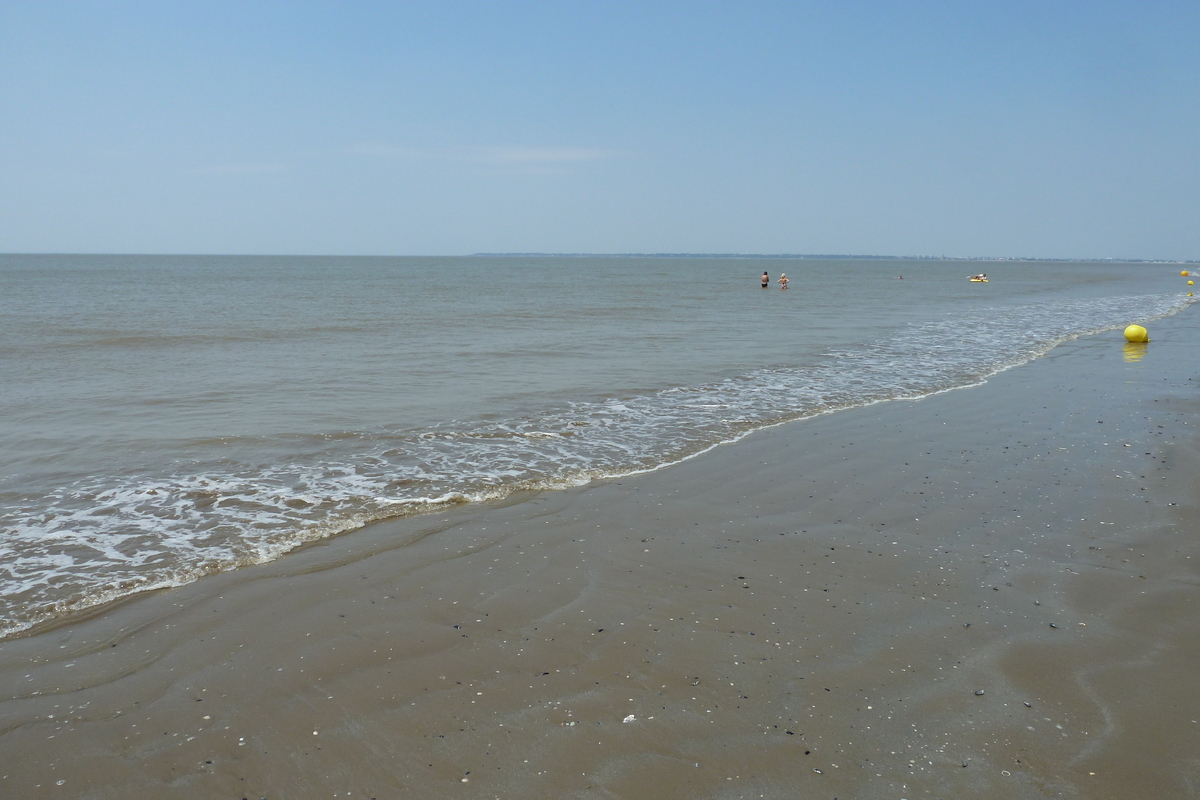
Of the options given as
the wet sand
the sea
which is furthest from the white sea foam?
the wet sand

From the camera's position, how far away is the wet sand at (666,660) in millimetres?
3365

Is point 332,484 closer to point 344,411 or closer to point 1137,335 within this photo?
point 344,411

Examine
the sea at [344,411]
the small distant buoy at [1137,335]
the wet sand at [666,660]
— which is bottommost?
the wet sand at [666,660]

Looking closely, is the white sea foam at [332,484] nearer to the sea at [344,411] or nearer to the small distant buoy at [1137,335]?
the sea at [344,411]

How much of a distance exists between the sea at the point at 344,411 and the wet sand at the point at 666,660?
1.01 metres

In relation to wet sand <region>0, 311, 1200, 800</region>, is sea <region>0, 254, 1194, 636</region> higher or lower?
higher

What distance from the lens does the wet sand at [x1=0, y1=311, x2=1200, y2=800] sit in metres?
3.37

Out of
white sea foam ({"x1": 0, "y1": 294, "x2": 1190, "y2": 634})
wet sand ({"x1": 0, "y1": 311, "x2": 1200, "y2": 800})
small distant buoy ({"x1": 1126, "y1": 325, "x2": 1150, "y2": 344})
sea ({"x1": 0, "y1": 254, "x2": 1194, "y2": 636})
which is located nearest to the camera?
wet sand ({"x1": 0, "y1": 311, "x2": 1200, "y2": 800})

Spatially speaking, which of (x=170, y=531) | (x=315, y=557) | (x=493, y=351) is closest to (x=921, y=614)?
(x=315, y=557)

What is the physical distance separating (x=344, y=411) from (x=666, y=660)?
328 inches

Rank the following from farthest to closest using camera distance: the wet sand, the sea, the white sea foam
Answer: the sea
the white sea foam
the wet sand

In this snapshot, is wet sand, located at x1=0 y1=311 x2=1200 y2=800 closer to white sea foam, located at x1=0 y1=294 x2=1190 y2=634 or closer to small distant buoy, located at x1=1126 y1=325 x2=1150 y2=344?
white sea foam, located at x1=0 y1=294 x2=1190 y2=634

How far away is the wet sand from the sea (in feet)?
3.30

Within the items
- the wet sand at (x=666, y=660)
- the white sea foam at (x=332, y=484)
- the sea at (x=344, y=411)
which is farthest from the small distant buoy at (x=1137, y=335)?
the wet sand at (x=666, y=660)
